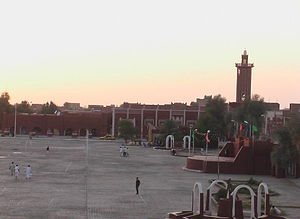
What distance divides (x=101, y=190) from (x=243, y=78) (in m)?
90.7

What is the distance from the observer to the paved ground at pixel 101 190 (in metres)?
25.5

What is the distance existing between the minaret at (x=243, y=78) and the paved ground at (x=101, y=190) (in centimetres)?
7056

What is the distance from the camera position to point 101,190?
32.6m

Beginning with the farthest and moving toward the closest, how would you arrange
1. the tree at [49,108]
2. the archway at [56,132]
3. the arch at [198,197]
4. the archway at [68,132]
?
the tree at [49,108]
the archway at [68,132]
the archway at [56,132]
the arch at [198,197]

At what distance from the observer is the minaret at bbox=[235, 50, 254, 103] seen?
120 meters

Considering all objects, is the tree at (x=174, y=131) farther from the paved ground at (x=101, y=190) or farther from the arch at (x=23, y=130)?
the arch at (x=23, y=130)

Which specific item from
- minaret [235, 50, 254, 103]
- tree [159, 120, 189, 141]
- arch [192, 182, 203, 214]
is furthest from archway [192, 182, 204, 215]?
minaret [235, 50, 254, 103]

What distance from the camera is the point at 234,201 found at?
22797 mm

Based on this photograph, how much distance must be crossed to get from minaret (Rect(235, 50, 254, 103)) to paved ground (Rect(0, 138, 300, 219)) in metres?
70.6

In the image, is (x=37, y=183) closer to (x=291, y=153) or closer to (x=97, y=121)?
(x=291, y=153)

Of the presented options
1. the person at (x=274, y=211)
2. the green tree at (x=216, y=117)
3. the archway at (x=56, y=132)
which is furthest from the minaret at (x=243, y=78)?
the person at (x=274, y=211)

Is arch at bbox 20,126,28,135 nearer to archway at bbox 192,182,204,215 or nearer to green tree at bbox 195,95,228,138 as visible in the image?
green tree at bbox 195,95,228,138

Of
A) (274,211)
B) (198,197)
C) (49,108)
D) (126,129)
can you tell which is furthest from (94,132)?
(274,211)

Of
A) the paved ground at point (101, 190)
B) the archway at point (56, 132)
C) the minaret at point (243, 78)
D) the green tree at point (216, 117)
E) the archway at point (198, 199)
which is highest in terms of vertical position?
the minaret at point (243, 78)
